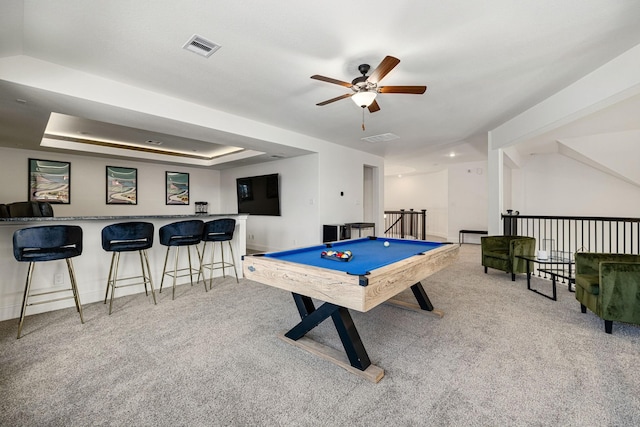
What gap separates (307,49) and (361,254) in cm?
191

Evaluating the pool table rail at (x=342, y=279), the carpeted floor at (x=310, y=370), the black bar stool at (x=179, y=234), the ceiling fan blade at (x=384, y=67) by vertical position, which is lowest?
the carpeted floor at (x=310, y=370)

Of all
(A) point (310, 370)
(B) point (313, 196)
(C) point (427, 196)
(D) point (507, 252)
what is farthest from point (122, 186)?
(C) point (427, 196)

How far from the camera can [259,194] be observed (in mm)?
6945

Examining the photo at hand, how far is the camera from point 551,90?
3.52 m

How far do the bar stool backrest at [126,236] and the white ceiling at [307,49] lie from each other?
1.35 m

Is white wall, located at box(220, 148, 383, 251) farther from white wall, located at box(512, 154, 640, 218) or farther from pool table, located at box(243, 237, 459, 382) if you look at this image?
white wall, located at box(512, 154, 640, 218)

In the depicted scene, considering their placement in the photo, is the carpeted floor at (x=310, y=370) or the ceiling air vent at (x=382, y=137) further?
the ceiling air vent at (x=382, y=137)

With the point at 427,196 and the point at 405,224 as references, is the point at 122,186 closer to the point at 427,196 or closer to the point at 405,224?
the point at 405,224

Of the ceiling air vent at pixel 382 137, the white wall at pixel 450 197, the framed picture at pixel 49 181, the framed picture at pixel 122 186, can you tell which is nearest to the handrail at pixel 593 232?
the white wall at pixel 450 197

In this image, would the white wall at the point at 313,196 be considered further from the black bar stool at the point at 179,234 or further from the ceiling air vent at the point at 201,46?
the ceiling air vent at the point at 201,46

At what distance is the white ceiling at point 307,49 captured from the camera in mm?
2014

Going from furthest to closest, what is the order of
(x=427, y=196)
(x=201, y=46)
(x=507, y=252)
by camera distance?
(x=427, y=196) → (x=507, y=252) → (x=201, y=46)

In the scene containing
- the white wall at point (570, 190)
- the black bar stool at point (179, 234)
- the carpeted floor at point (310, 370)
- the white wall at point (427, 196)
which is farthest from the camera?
the white wall at point (427, 196)

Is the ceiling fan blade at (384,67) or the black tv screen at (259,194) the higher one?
the ceiling fan blade at (384,67)
